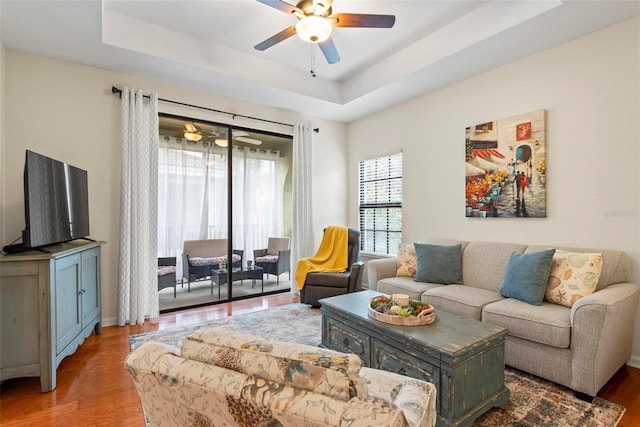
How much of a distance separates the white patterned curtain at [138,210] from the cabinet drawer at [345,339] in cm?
218

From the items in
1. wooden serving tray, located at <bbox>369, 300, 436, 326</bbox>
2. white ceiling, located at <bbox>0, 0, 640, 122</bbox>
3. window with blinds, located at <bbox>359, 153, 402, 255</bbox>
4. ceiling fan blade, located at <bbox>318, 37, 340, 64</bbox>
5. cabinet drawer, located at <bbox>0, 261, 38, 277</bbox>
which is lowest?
wooden serving tray, located at <bbox>369, 300, 436, 326</bbox>

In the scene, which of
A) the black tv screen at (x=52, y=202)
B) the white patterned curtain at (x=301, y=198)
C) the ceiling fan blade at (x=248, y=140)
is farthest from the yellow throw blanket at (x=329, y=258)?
the black tv screen at (x=52, y=202)

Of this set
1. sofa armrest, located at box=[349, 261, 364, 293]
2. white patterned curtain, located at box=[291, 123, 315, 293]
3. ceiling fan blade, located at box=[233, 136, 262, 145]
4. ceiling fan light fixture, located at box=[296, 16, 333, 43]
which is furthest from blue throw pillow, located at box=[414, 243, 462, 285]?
ceiling fan blade, located at box=[233, 136, 262, 145]

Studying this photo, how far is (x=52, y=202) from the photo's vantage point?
7.97ft

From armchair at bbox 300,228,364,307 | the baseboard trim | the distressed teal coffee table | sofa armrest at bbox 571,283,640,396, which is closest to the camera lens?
the distressed teal coffee table

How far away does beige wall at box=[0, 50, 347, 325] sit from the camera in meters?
2.93

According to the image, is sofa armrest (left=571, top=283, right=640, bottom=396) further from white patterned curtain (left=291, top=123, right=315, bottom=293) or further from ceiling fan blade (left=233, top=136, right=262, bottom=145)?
ceiling fan blade (left=233, top=136, right=262, bottom=145)

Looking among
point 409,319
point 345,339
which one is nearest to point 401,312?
point 409,319

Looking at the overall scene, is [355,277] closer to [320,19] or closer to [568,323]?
[568,323]

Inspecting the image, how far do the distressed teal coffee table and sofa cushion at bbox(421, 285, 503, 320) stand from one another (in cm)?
→ 52

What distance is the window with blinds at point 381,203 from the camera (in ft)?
14.7

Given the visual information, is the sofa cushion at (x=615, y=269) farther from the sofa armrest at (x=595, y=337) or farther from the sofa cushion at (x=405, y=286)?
the sofa cushion at (x=405, y=286)

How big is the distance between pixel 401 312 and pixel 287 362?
1.37 metres

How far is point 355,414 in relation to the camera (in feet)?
2.35
